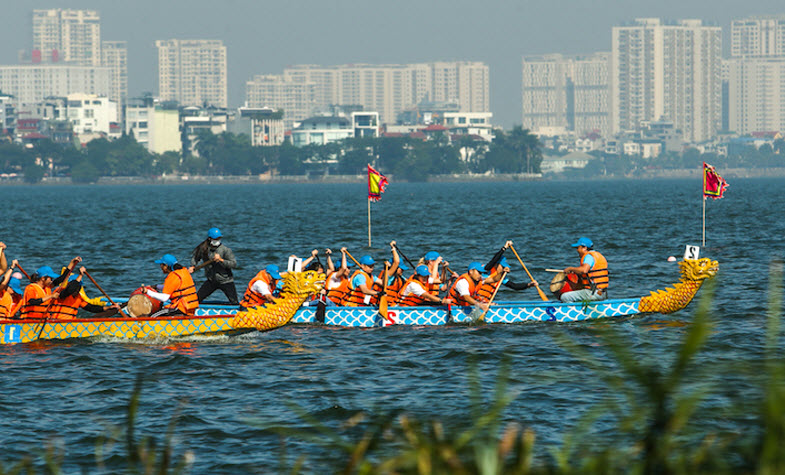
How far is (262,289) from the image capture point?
69.1ft

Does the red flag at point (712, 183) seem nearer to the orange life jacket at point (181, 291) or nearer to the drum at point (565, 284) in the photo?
the drum at point (565, 284)

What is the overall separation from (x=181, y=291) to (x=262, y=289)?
60.9 inches

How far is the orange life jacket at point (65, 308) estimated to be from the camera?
66.4ft

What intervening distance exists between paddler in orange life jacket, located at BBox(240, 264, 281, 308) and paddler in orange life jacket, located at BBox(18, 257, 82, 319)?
347 centimetres

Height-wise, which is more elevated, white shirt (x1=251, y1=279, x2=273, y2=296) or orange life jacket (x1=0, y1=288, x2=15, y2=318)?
white shirt (x1=251, y1=279, x2=273, y2=296)

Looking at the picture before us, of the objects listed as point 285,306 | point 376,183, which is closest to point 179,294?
point 285,306

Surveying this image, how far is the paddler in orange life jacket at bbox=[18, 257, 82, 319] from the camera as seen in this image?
19.9 meters

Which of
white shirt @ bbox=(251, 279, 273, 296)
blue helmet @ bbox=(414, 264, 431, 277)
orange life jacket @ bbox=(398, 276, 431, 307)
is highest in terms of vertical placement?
blue helmet @ bbox=(414, 264, 431, 277)

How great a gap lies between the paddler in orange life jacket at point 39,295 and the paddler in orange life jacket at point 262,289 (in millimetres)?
3473

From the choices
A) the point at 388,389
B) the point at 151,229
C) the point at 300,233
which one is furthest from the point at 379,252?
the point at 388,389

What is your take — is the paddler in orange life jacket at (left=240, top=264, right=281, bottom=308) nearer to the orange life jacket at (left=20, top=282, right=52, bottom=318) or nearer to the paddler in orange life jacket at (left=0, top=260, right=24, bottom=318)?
the orange life jacket at (left=20, top=282, right=52, bottom=318)

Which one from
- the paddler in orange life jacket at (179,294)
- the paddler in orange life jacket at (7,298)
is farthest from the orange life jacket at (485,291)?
the paddler in orange life jacket at (7,298)

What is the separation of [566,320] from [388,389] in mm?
7010

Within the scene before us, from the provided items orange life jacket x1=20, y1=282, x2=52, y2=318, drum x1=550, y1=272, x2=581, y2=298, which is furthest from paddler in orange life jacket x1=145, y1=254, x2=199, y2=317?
drum x1=550, y1=272, x2=581, y2=298
